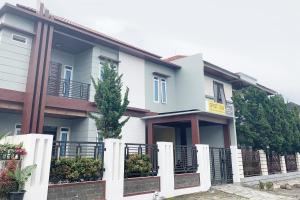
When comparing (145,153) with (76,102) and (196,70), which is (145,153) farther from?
(196,70)

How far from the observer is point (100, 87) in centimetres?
991

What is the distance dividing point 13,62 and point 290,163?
18774 millimetres

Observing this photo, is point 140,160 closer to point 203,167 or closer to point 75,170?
point 75,170

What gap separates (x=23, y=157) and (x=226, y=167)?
31.6 ft

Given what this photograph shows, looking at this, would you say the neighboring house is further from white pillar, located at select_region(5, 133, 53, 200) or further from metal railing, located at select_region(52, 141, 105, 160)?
white pillar, located at select_region(5, 133, 53, 200)

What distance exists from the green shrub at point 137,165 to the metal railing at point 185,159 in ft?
5.61

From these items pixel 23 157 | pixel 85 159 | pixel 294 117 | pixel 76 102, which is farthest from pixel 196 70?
pixel 23 157

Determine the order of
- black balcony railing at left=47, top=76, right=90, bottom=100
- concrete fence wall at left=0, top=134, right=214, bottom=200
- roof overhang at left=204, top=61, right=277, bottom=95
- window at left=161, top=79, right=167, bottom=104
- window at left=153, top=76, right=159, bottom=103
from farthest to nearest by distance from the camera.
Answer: roof overhang at left=204, top=61, right=277, bottom=95 → window at left=161, top=79, right=167, bottom=104 → window at left=153, top=76, right=159, bottom=103 → black balcony railing at left=47, top=76, right=90, bottom=100 → concrete fence wall at left=0, top=134, right=214, bottom=200

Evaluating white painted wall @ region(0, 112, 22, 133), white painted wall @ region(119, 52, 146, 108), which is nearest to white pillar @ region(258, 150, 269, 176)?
white painted wall @ region(119, 52, 146, 108)

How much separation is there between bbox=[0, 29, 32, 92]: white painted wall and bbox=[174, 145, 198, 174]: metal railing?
22.2 ft

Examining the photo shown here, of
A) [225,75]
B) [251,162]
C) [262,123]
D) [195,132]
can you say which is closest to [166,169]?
[195,132]

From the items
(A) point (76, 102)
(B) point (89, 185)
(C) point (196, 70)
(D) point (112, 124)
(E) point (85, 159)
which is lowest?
(B) point (89, 185)

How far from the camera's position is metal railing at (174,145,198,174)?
10.6 m

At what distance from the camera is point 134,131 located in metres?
13.7
